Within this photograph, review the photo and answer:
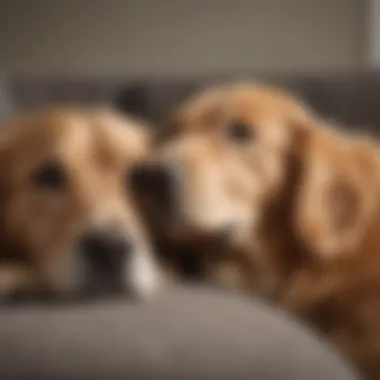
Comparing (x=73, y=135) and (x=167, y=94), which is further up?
(x=167, y=94)

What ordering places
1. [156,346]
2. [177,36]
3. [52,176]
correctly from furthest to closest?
[177,36], [52,176], [156,346]

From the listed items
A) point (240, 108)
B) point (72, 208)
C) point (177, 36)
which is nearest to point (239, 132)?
point (240, 108)

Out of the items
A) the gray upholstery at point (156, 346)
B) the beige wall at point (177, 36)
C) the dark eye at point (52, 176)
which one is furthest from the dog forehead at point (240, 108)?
the beige wall at point (177, 36)

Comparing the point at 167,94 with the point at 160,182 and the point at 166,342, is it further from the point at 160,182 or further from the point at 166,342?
the point at 166,342

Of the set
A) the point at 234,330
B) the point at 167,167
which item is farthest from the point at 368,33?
the point at 234,330

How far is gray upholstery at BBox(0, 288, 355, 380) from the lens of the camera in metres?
1.00

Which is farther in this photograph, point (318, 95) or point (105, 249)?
point (318, 95)

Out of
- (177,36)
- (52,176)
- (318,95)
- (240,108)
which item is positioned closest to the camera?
(52,176)

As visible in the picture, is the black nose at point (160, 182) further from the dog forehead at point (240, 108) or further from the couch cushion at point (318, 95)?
the couch cushion at point (318, 95)

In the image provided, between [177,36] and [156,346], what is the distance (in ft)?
5.28

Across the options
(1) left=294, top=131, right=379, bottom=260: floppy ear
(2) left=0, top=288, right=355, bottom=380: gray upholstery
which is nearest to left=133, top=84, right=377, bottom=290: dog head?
(1) left=294, top=131, right=379, bottom=260: floppy ear

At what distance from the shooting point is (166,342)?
3.43 ft

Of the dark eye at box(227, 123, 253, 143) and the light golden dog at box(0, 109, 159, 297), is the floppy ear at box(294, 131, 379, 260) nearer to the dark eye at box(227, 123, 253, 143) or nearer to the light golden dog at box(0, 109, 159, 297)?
the dark eye at box(227, 123, 253, 143)

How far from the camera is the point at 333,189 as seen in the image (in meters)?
1.43
